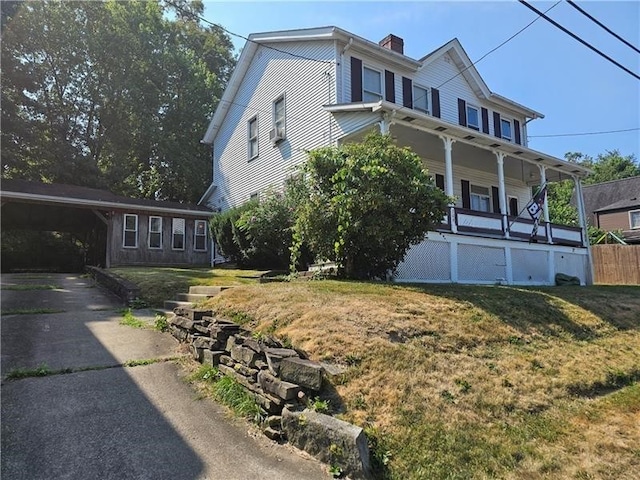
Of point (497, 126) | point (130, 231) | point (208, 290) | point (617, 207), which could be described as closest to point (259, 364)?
point (208, 290)

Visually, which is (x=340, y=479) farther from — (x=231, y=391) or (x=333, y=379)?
(x=231, y=391)

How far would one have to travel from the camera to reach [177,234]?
19141mm

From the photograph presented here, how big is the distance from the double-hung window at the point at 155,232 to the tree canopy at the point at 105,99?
1112cm

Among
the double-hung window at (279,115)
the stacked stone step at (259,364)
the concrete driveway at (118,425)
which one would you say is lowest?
the concrete driveway at (118,425)

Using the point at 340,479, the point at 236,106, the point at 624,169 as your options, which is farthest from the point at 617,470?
the point at 624,169

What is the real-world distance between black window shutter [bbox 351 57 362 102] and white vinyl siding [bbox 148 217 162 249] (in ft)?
33.6

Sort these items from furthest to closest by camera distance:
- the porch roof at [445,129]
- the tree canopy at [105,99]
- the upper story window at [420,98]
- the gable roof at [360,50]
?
the tree canopy at [105,99]
the upper story window at [420,98]
the gable roof at [360,50]
the porch roof at [445,129]

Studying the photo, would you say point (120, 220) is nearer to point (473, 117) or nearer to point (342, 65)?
point (342, 65)

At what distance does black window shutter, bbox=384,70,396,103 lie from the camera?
14.8 metres

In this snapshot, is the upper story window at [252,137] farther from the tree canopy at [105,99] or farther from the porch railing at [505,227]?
the tree canopy at [105,99]

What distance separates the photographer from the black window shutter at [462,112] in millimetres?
17344

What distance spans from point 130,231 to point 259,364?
15.3m

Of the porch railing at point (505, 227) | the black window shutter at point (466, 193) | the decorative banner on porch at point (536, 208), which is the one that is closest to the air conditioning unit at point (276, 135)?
the porch railing at point (505, 227)

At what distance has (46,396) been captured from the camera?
14.8ft
